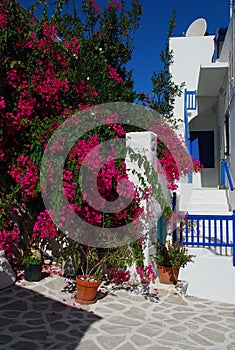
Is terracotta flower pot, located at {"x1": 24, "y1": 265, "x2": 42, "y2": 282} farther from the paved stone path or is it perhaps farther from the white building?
the white building

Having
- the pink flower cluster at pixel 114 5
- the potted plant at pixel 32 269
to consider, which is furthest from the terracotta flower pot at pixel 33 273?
the pink flower cluster at pixel 114 5

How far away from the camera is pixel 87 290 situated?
5.46 meters

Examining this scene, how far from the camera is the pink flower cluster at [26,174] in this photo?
575cm

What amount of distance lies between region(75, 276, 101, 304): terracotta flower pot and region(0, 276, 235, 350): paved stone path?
0.11 metres

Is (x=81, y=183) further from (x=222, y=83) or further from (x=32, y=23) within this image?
(x=222, y=83)

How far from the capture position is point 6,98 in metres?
6.24

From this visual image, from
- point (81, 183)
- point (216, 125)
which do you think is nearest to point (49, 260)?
point (81, 183)

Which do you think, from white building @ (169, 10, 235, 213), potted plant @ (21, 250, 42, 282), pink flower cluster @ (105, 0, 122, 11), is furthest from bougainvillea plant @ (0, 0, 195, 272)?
white building @ (169, 10, 235, 213)

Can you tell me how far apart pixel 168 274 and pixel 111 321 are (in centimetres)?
174

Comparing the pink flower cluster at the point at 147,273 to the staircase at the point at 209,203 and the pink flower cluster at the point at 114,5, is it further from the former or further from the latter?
the pink flower cluster at the point at 114,5

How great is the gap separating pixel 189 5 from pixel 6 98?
763 cm

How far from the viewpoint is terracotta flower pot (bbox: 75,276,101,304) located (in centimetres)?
546

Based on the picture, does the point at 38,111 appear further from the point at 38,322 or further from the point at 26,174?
the point at 38,322

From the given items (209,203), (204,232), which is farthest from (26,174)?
(209,203)
